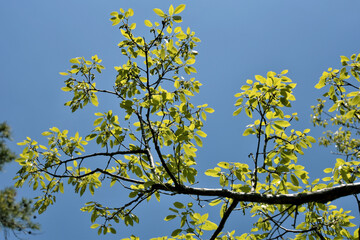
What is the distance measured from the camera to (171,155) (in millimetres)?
3682

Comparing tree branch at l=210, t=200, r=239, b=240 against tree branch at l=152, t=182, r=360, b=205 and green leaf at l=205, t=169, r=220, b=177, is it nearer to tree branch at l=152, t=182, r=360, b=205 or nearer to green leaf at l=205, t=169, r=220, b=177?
tree branch at l=152, t=182, r=360, b=205

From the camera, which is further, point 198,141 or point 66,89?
point 66,89

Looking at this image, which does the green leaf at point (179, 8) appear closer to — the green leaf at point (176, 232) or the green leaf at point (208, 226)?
the green leaf at point (208, 226)

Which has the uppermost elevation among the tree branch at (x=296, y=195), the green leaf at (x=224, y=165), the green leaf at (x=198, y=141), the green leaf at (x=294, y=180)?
the green leaf at (x=198, y=141)

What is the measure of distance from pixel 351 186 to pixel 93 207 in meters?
2.90

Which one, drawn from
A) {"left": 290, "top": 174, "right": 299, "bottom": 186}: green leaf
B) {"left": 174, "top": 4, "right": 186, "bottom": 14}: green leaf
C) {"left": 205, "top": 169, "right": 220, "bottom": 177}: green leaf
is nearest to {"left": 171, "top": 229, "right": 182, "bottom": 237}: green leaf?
{"left": 205, "top": 169, "right": 220, "bottom": 177}: green leaf

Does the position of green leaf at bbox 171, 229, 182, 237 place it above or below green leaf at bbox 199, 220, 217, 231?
above

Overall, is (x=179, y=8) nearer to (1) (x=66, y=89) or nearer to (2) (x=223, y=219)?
(1) (x=66, y=89)

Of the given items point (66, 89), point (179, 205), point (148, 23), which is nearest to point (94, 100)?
point (66, 89)

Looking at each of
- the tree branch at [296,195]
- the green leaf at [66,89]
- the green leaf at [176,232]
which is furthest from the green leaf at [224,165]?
the green leaf at [66,89]

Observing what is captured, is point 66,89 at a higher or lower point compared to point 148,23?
lower

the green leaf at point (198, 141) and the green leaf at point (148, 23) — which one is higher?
the green leaf at point (148, 23)

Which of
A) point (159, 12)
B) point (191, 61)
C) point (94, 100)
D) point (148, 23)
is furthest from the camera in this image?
point (94, 100)

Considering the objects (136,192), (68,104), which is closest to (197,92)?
(136,192)
